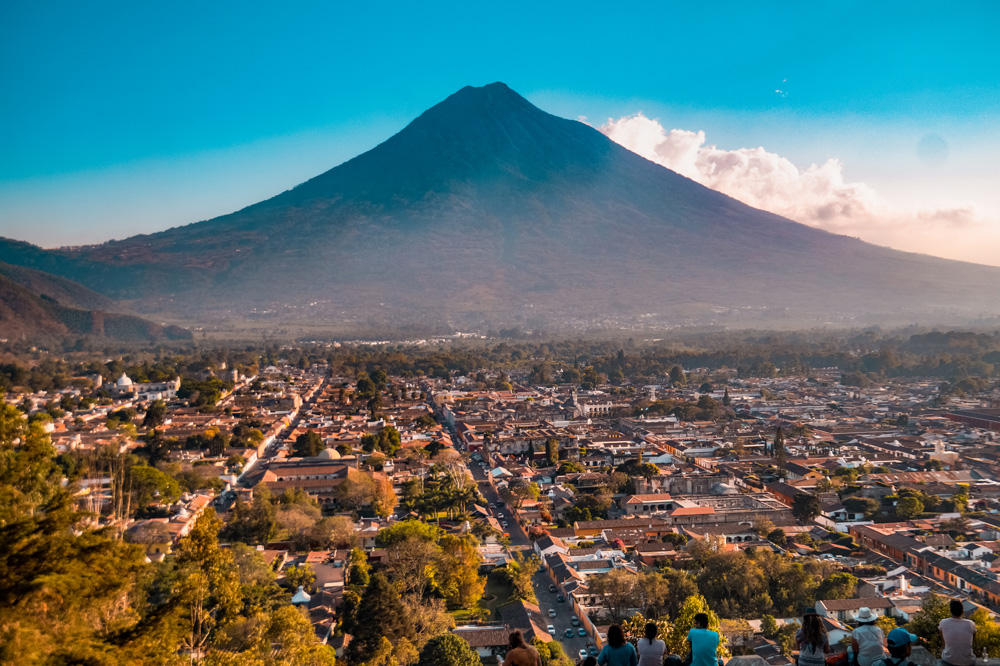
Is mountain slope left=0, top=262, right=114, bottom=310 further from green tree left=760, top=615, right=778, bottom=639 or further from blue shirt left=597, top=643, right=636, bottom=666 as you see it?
blue shirt left=597, top=643, right=636, bottom=666

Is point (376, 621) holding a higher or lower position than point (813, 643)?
lower

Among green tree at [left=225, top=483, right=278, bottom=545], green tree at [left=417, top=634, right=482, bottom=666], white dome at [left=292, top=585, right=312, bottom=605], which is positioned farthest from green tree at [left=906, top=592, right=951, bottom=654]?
green tree at [left=225, top=483, right=278, bottom=545]

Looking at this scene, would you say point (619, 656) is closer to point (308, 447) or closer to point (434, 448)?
point (434, 448)

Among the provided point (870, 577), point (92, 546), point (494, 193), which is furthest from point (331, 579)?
point (494, 193)

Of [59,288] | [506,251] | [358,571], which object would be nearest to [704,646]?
[358,571]

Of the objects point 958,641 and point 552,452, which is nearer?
point 958,641

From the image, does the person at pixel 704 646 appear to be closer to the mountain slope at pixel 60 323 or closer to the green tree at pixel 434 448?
the green tree at pixel 434 448

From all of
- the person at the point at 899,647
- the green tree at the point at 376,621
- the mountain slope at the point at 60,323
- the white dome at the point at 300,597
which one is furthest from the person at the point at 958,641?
the mountain slope at the point at 60,323
